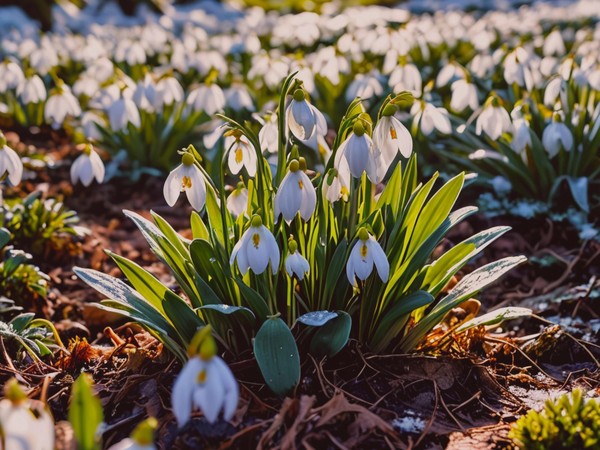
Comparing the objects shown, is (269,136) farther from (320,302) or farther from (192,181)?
(320,302)

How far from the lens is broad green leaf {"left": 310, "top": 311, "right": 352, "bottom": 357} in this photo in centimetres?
185

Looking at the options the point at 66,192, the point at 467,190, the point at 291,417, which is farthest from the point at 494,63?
the point at 291,417

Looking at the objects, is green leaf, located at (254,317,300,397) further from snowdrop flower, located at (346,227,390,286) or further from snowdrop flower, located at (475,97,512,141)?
snowdrop flower, located at (475,97,512,141)

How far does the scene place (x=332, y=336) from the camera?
6.14 ft

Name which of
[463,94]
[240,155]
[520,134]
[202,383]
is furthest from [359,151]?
[463,94]

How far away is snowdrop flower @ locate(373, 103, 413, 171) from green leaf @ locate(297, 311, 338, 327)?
0.37 m

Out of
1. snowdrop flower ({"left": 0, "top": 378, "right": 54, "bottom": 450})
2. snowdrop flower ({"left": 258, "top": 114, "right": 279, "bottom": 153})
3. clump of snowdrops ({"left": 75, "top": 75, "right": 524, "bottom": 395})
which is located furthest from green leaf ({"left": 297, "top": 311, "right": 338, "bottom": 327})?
snowdrop flower ({"left": 0, "top": 378, "right": 54, "bottom": 450})

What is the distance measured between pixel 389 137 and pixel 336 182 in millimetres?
174

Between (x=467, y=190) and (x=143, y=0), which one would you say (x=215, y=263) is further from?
(x=143, y=0)

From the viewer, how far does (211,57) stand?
5547mm

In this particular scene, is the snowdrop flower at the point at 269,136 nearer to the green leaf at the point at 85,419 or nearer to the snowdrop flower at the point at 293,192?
the snowdrop flower at the point at 293,192

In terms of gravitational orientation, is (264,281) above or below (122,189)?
above

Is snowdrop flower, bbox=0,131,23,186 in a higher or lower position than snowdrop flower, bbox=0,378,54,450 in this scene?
higher

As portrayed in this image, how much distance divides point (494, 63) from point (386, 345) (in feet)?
11.6
